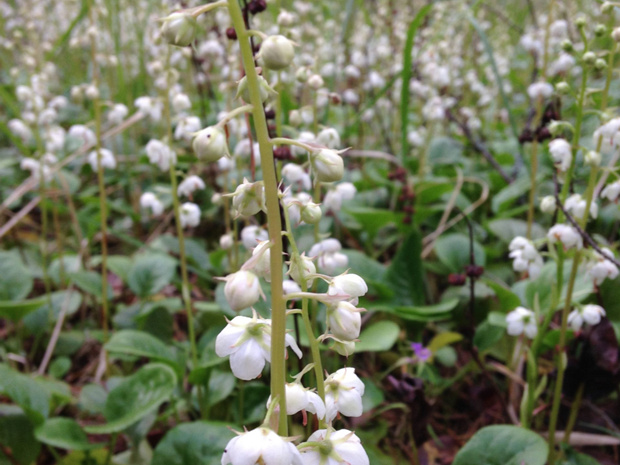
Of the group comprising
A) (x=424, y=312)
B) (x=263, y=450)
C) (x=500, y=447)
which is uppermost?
(x=263, y=450)

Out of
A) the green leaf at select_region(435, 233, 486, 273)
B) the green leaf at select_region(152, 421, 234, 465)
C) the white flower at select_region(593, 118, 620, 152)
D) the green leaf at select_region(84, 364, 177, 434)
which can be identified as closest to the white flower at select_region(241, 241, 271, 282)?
the green leaf at select_region(152, 421, 234, 465)

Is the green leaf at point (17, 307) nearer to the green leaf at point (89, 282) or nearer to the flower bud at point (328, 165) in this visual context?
the green leaf at point (89, 282)

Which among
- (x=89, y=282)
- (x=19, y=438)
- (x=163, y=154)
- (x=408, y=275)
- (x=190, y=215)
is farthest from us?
(x=89, y=282)

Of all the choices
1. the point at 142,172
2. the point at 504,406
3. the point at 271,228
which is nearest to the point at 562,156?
the point at 504,406

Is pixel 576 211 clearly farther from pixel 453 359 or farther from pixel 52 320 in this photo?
pixel 52 320

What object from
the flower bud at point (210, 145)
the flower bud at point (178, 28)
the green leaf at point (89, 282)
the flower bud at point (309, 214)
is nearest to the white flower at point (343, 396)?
the flower bud at point (309, 214)

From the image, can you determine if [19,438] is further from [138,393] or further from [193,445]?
[193,445]

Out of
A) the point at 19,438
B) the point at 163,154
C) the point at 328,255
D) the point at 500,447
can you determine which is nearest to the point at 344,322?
the point at 500,447
